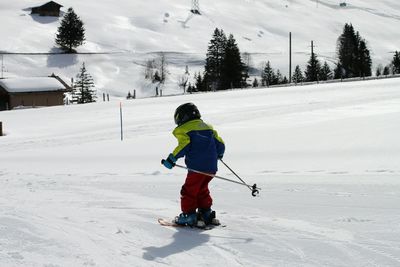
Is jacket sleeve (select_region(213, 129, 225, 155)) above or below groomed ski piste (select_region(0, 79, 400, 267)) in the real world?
above

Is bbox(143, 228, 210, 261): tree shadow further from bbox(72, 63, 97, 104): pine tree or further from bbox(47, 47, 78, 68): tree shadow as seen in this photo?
bbox(47, 47, 78, 68): tree shadow

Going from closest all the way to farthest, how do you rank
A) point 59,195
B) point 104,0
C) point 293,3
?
point 59,195 < point 104,0 < point 293,3

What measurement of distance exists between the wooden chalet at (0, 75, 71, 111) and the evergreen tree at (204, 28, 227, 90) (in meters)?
22.4

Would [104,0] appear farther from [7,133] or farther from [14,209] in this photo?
[14,209]

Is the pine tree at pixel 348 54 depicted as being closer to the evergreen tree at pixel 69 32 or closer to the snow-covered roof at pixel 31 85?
the evergreen tree at pixel 69 32

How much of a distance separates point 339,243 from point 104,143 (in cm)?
1115

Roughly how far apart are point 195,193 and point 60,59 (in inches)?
3255

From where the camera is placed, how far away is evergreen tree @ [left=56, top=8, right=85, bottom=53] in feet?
283

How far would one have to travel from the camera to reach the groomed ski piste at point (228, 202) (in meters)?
5.21

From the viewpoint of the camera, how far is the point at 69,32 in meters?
86.9

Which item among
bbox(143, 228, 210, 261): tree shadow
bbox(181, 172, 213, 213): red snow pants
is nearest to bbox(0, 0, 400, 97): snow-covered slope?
bbox(181, 172, 213, 213): red snow pants

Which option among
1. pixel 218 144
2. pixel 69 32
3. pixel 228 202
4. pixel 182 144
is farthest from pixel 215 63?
pixel 182 144

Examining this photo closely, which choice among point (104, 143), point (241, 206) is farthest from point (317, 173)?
point (104, 143)

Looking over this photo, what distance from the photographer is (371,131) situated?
44.1 feet
